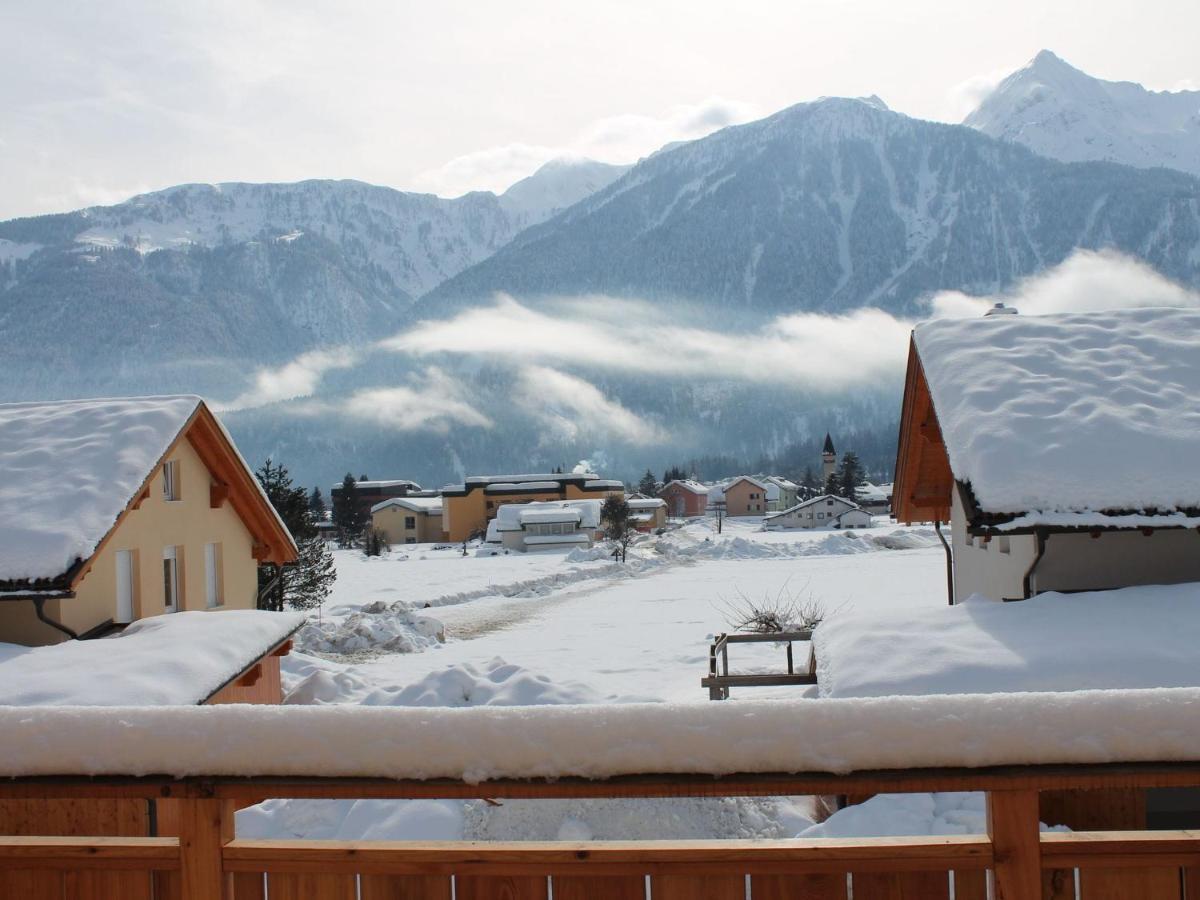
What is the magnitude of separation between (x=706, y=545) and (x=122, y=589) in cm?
5631

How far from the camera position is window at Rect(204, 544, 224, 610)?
61.4 feet

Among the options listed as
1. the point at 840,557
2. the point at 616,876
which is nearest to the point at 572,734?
the point at 616,876

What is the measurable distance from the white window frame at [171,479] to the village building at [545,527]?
2306 inches

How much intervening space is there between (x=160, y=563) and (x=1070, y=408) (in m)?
14.4

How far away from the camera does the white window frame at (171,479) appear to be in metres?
17.0

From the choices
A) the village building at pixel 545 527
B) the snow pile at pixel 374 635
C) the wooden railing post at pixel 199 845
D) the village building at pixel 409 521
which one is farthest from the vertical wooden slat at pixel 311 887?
the village building at pixel 409 521

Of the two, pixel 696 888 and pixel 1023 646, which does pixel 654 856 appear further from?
pixel 1023 646

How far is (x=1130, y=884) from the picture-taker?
2.38 metres

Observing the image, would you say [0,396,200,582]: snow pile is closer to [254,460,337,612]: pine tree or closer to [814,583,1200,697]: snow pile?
[814,583,1200,697]: snow pile

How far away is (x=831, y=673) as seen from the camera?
9.18 m

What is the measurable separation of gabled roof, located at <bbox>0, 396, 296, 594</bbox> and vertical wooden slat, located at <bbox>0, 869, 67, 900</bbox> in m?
10.9

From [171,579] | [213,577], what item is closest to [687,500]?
[213,577]

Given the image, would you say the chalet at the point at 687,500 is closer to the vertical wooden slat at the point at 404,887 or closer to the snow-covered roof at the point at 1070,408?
the snow-covered roof at the point at 1070,408

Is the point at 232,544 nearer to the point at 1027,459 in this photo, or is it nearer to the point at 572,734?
the point at 1027,459
